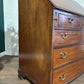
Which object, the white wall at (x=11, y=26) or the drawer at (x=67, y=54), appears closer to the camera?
the drawer at (x=67, y=54)

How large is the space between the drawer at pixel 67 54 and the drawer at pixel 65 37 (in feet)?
0.26

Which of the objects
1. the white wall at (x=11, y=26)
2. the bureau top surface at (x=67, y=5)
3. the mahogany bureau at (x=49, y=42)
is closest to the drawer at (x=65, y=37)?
the mahogany bureau at (x=49, y=42)

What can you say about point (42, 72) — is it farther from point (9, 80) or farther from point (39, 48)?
point (9, 80)

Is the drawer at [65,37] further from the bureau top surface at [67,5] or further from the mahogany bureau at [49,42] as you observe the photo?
the bureau top surface at [67,5]

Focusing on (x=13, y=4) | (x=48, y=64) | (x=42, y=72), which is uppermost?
(x=13, y=4)

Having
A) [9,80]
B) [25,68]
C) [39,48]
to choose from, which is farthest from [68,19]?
[9,80]

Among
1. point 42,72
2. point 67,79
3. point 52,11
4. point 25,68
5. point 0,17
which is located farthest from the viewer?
point 0,17

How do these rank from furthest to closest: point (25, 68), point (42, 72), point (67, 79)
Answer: point (25, 68), point (67, 79), point (42, 72)

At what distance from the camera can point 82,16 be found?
3.88 ft

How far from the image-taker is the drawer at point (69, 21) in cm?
90

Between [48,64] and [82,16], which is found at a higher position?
[82,16]

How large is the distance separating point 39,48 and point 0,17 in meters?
1.84

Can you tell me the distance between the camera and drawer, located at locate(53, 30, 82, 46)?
885 mm

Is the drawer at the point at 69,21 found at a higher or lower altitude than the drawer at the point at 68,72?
higher
